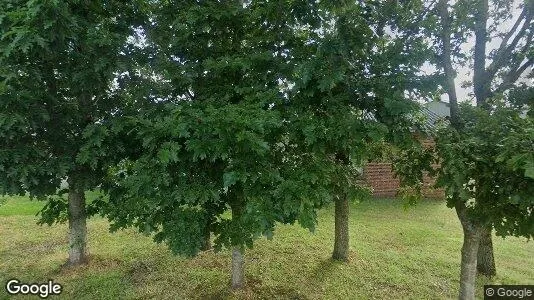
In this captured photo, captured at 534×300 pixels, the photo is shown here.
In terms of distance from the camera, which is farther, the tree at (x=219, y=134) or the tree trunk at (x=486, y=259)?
the tree trunk at (x=486, y=259)

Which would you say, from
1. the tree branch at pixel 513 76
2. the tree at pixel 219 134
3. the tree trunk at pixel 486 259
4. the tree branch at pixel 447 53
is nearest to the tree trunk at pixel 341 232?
the tree trunk at pixel 486 259

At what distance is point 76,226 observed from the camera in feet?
19.8

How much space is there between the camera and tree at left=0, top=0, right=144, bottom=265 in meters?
3.93

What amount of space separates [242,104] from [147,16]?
257 cm

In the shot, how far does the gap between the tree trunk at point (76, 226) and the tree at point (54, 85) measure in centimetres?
34

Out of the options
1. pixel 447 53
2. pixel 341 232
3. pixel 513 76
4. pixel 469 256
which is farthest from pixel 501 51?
pixel 341 232

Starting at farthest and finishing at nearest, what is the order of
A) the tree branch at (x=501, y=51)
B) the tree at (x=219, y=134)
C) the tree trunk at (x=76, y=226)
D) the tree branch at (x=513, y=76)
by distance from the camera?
the tree trunk at (x=76, y=226), the tree branch at (x=501, y=51), the tree branch at (x=513, y=76), the tree at (x=219, y=134)

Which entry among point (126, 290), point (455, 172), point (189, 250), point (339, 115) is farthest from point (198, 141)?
point (126, 290)

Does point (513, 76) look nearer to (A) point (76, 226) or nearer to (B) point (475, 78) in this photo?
(B) point (475, 78)

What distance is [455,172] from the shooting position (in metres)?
3.83

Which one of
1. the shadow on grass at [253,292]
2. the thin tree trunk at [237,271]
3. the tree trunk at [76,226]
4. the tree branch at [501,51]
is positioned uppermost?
the tree branch at [501,51]

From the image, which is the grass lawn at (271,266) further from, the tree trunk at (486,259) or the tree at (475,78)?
the tree at (475,78)

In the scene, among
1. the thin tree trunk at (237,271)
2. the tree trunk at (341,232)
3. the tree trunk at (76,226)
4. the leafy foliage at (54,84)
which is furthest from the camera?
the tree trunk at (341,232)

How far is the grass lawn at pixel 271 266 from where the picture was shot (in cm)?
557
